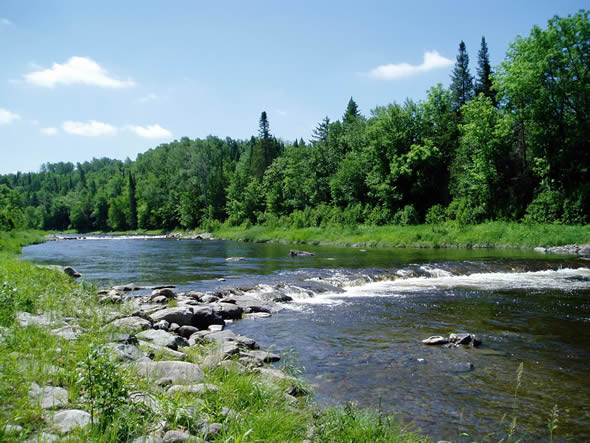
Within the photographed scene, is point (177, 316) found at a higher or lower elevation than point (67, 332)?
lower

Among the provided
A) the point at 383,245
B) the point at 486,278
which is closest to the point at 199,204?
the point at 383,245

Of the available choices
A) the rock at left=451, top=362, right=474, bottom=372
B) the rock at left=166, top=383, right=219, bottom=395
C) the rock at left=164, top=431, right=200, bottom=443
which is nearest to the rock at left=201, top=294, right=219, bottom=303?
the rock at left=451, top=362, right=474, bottom=372

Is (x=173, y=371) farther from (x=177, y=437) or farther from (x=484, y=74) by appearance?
(x=484, y=74)

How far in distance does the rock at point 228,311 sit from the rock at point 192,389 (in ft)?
25.6

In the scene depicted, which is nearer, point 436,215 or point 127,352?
point 127,352

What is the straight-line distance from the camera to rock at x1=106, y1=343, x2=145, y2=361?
6652mm

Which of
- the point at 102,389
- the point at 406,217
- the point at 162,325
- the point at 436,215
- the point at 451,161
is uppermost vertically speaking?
the point at 451,161

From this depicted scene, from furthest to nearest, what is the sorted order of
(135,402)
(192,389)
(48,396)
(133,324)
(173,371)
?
(133,324) < (173,371) < (192,389) < (48,396) < (135,402)

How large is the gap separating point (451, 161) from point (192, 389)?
53.0 meters

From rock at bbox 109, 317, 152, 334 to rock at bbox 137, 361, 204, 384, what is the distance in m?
3.46

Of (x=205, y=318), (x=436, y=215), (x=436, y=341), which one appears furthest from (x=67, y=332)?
(x=436, y=215)

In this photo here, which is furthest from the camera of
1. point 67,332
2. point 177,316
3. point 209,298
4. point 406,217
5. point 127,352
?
point 406,217

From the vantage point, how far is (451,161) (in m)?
52.7

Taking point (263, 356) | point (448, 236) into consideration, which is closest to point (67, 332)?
point (263, 356)
